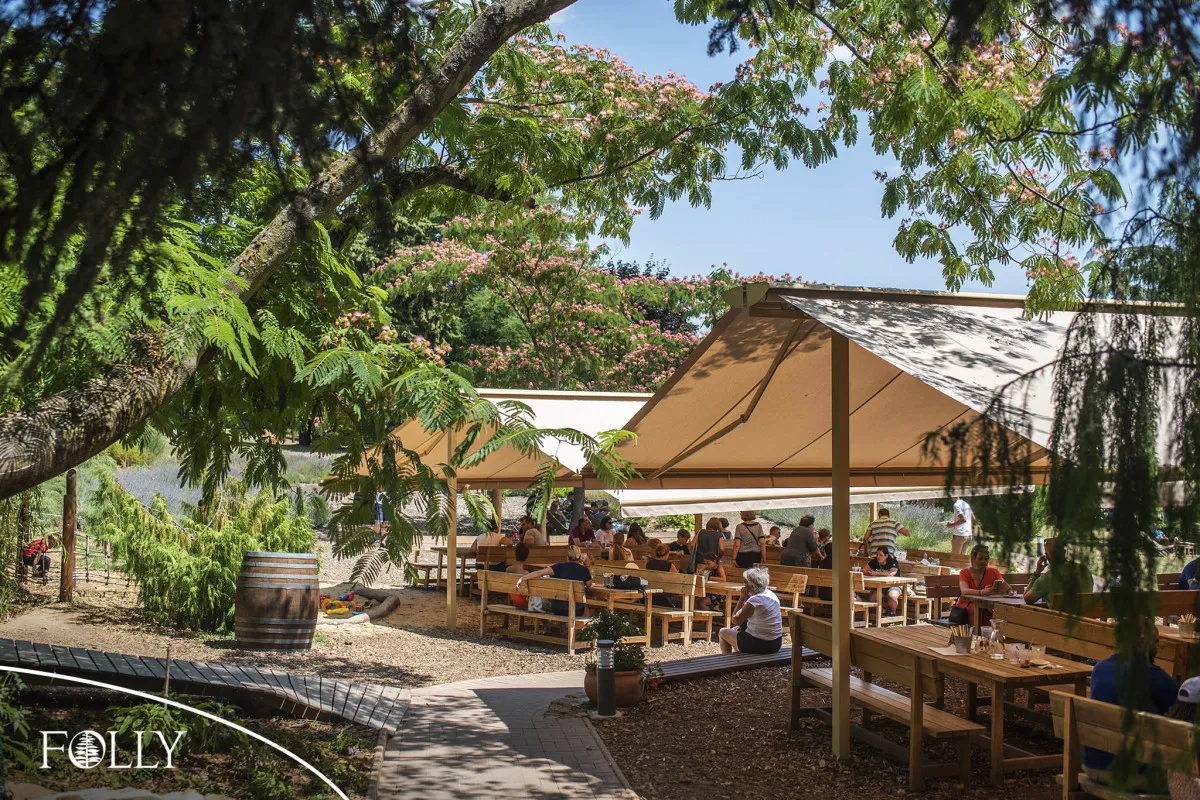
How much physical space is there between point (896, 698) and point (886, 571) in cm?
793

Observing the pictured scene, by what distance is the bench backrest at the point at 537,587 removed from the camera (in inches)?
499

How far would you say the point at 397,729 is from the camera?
8.07m

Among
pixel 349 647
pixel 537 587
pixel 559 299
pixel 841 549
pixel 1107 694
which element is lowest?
pixel 349 647

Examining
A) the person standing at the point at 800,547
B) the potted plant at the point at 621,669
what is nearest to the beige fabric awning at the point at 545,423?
the person standing at the point at 800,547

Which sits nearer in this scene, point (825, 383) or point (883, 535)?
point (825, 383)

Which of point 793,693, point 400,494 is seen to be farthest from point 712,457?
point 400,494

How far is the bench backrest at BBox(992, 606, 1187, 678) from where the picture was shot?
7.20 meters

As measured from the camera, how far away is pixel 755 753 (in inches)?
297

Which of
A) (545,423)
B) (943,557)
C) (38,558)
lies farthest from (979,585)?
(38,558)

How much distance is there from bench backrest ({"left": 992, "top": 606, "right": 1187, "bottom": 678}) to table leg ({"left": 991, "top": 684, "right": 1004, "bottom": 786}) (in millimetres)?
653

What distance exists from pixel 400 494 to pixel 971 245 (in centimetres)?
857

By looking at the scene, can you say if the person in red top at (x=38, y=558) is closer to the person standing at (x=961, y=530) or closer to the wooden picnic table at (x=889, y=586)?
the wooden picnic table at (x=889, y=586)

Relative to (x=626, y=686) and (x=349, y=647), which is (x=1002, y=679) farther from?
(x=349, y=647)

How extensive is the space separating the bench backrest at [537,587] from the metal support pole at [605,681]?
3811 mm
